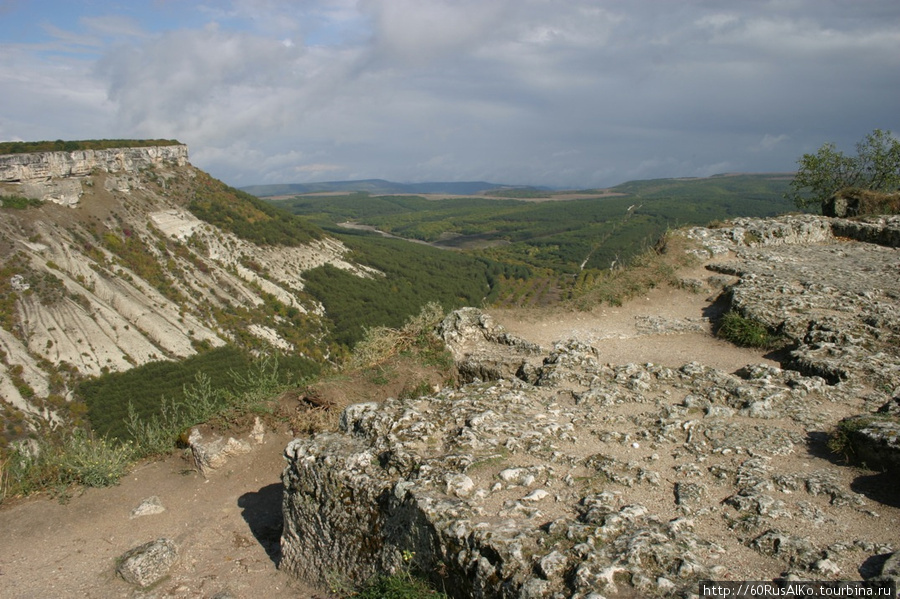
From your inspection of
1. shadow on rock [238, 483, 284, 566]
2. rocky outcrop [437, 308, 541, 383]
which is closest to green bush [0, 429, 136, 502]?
shadow on rock [238, 483, 284, 566]

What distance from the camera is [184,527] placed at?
8203 millimetres

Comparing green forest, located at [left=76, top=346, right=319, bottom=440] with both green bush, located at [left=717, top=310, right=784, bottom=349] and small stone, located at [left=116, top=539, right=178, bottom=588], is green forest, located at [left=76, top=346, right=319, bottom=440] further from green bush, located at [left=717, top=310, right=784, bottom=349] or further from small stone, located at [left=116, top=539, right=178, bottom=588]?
small stone, located at [left=116, top=539, right=178, bottom=588]

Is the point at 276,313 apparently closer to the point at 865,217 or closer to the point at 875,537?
the point at 865,217

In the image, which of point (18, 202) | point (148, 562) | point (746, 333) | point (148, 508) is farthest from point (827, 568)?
point (18, 202)

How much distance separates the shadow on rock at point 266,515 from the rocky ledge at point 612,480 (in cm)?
85

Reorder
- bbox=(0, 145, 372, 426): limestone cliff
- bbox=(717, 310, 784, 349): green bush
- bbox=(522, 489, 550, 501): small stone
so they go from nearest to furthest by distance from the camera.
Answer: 1. bbox=(522, 489, 550, 501): small stone
2. bbox=(717, 310, 784, 349): green bush
3. bbox=(0, 145, 372, 426): limestone cliff

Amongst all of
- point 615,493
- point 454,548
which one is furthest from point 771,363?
point 454,548

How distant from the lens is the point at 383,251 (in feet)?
413

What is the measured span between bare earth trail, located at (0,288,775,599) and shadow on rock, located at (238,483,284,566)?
17 mm

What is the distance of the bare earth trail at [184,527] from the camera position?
6.91 metres

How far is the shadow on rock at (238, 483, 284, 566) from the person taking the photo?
7773 mm

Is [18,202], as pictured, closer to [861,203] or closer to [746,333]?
[746,333]

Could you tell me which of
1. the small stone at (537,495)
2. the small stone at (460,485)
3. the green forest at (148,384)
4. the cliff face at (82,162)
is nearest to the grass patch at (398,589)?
the small stone at (460,485)

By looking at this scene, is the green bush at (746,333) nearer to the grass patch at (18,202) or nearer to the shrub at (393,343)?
the shrub at (393,343)
